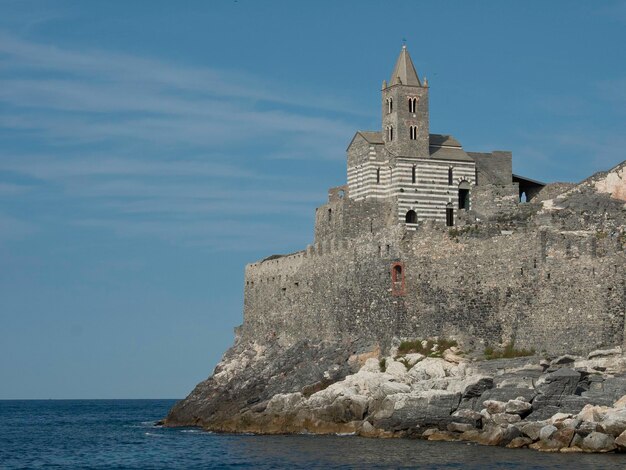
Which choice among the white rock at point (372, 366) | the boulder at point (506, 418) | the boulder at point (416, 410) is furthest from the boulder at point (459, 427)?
the white rock at point (372, 366)

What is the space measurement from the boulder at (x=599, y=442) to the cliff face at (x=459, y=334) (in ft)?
0.15

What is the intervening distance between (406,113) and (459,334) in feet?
45.9

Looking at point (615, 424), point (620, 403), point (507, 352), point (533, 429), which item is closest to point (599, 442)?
point (615, 424)

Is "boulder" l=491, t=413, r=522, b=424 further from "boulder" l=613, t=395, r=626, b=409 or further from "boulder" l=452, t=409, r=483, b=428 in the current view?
"boulder" l=613, t=395, r=626, b=409

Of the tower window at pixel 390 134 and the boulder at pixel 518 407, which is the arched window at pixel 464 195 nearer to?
the tower window at pixel 390 134

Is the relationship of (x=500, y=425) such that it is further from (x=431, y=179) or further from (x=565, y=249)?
(x=431, y=179)

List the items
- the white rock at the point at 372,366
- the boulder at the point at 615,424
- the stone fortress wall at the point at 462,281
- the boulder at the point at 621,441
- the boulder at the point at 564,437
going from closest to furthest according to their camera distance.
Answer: the boulder at the point at 621,441
the boulder at the point at 615,424
the boulder at the point at 564,437
the stone fortress wall at the point at 462,281
the white rock at the point at 372,366

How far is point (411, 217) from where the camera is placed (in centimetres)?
6919

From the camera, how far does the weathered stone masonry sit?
55625 mm

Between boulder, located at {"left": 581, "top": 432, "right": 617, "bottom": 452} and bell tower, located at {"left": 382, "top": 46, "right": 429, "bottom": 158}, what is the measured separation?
Answer: 81.7 feet

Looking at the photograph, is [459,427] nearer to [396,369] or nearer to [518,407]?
[518,407]


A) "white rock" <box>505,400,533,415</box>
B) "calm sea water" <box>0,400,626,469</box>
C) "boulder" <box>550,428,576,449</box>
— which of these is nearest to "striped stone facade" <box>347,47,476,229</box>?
"calm sea water" <box>0,400,626,469</box>

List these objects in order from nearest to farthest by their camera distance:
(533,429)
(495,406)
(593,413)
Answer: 1. (593,413)
2. (533,429)
3. (495,406)

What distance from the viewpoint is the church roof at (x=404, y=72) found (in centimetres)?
6988
